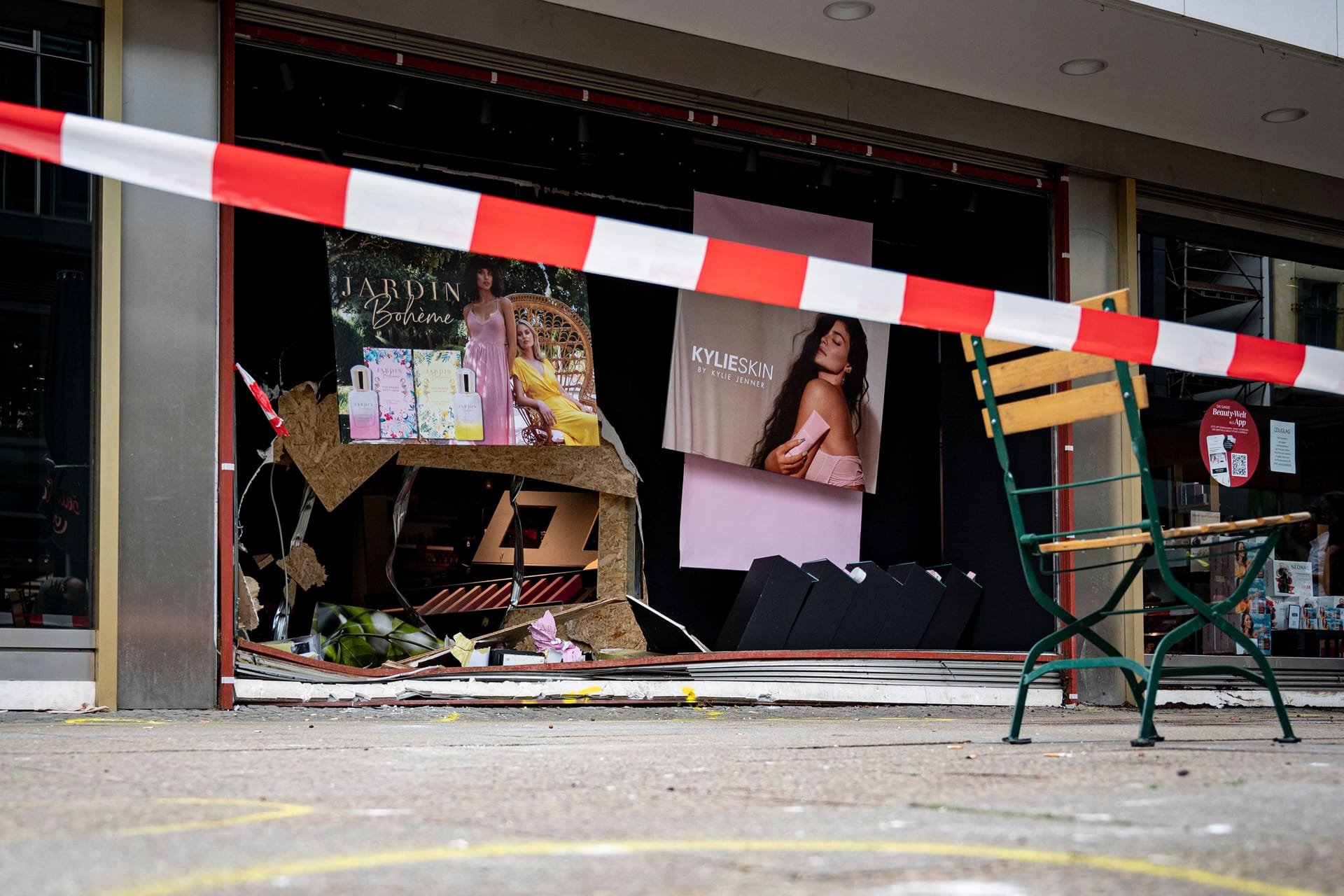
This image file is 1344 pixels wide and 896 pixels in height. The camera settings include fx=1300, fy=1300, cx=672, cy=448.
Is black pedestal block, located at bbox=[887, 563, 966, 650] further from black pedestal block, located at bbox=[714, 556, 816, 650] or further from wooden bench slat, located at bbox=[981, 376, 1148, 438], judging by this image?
wooden bench slat, located at bbox=[981, 376, 1148, 438]

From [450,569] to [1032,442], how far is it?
3587 mm

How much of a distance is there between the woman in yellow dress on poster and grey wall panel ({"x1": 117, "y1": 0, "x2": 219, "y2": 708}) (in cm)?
181

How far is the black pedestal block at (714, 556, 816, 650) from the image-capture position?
23.2 ft

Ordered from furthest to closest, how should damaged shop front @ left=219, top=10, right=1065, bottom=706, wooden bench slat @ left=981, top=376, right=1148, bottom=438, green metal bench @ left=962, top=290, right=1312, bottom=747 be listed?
damaged shop front @ left=219, top=10, right=1065, bottom=706, wooden bench slat @ left=981, top=376, right=1148, bottom=438, green metal bench @ left=962, top=290, right=1312, bottom=747

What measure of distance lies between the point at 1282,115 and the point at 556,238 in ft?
20.4

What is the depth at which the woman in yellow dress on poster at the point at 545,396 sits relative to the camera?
22.5 ft

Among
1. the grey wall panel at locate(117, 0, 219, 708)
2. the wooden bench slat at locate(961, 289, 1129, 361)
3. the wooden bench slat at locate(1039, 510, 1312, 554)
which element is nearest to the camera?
the wooden bench slat at locate(1039, 510, 1312, 554)

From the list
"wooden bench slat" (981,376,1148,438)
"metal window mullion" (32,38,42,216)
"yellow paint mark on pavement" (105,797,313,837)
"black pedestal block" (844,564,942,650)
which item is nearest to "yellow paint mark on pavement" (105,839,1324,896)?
"yellow paint mark on pavement" (105,797,313,837)

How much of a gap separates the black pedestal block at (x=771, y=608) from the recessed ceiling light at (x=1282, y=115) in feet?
12.6

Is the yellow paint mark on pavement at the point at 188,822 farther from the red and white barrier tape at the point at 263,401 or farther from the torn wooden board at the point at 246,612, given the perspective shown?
the red and white barrier tape at the point at 263,401

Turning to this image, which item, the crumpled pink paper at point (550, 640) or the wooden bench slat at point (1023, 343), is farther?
the crumpled pink paper at point (550, 640)

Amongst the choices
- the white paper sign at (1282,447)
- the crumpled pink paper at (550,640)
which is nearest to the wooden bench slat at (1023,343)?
the crumpled pink paper at (550,640)

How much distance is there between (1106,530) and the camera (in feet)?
11.0

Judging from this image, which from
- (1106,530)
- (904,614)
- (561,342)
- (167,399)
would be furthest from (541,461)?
(1106,530)
